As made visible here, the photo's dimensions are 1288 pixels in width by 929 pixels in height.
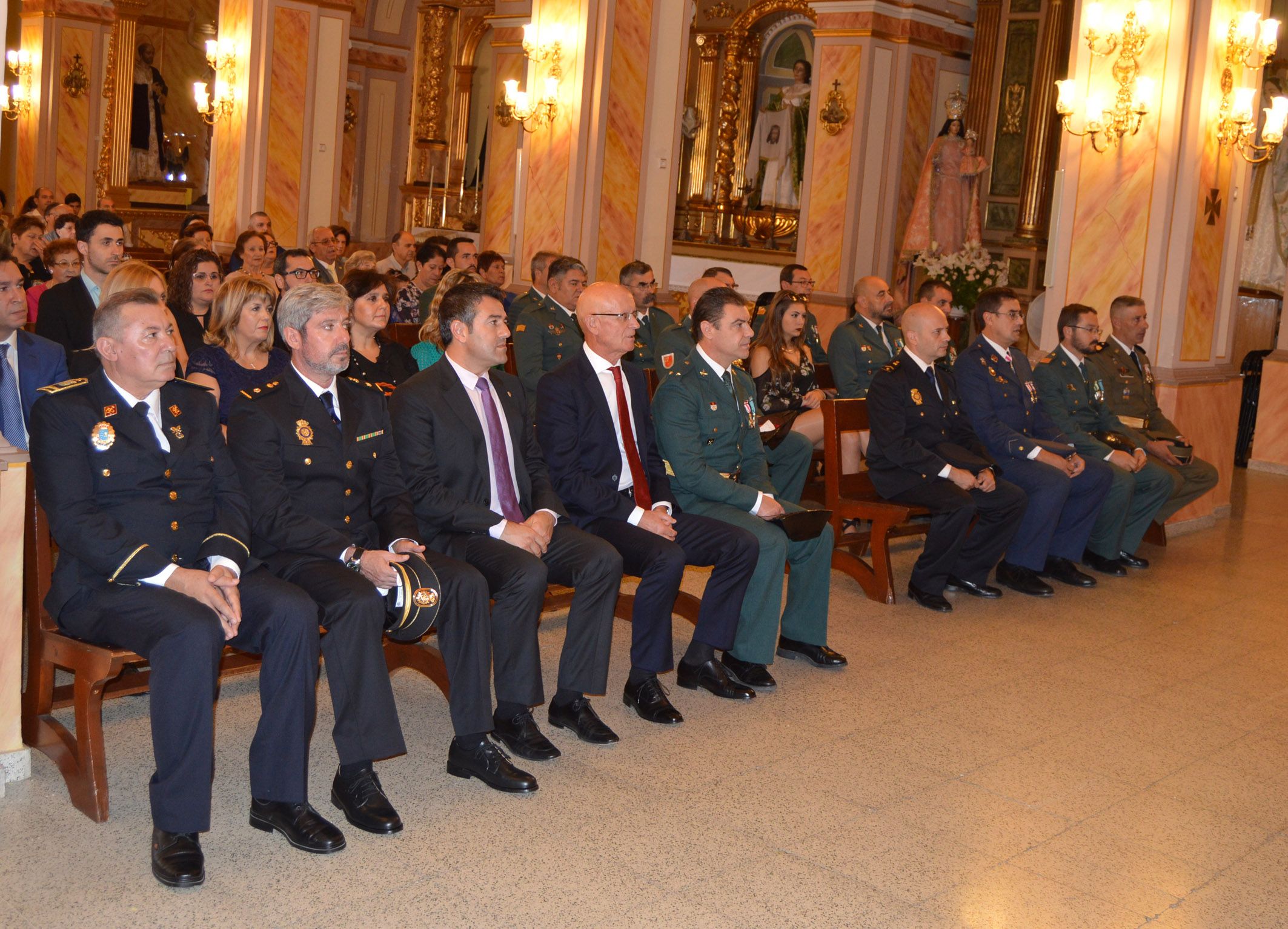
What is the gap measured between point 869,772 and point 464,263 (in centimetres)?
525

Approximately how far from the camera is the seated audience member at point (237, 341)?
463cm

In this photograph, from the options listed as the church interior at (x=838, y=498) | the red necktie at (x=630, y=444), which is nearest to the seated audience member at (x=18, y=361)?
the church interior at (x=838, y=498)

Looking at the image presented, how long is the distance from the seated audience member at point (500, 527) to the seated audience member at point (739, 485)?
652mm

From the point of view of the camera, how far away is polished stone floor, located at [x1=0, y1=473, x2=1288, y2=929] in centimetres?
304

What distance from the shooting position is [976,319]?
6.52 meters

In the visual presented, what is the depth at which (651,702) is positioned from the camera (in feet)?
14.0

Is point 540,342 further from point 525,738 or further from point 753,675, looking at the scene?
point 525,738

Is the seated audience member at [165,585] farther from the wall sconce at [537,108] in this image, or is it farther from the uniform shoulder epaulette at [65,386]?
the wall sconce at [537,108]

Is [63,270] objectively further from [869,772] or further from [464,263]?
[869,772]

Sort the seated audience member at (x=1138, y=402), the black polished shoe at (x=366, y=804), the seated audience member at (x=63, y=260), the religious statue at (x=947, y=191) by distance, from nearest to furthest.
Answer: the black polished shoe at (x=366, y=804) → the seated audience member at (x=63, y=260) → the seated audience member at (x=1138, y=402) → the religious statue at (x=947, y=191)

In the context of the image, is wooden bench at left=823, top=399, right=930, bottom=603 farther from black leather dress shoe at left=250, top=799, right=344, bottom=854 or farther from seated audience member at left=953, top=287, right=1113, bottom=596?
black leather dress shoe at left=250, top=799, right=344, bottom=854

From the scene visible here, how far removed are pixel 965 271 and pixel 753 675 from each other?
8.28 meters

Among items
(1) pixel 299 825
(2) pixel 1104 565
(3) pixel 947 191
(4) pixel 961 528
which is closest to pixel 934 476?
(4) pixel 961 528

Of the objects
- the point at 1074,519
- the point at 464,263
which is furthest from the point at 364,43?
the point at 1074,519
